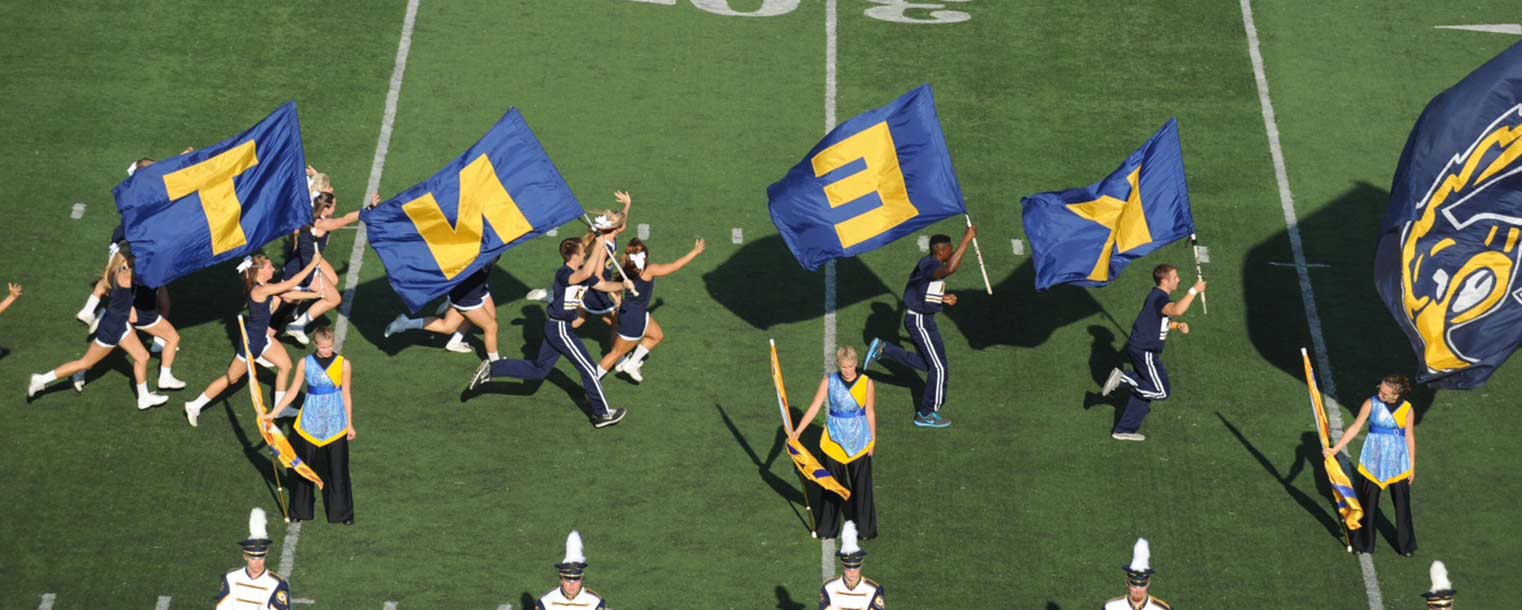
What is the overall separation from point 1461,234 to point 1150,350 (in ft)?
9.96

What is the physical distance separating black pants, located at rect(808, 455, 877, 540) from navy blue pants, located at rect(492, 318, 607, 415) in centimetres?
237

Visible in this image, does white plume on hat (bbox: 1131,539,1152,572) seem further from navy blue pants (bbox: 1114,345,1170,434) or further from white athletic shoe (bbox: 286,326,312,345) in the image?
white athletic shoe (bbox: 286,326,312,345)

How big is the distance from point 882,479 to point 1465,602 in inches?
205

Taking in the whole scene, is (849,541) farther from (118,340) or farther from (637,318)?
(118,340)

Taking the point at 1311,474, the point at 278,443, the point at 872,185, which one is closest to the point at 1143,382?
the point at 1311,474

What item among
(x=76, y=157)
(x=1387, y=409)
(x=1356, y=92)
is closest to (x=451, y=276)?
(x=76, y=157)

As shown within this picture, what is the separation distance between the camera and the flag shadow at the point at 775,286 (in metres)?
21.4

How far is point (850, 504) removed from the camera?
18312 mm

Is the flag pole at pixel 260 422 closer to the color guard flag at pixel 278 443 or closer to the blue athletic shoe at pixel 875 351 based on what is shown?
the color guard flag at pixel 278 443

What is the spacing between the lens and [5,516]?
717 inches

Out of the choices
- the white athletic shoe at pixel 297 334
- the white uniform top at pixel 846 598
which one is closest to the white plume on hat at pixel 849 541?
the white uniform top at pixel 846 598

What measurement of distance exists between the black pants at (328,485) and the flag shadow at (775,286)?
4.87 meters

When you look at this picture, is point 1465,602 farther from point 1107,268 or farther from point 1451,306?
point 1107,268

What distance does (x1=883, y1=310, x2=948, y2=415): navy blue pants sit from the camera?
19609 millimetres
